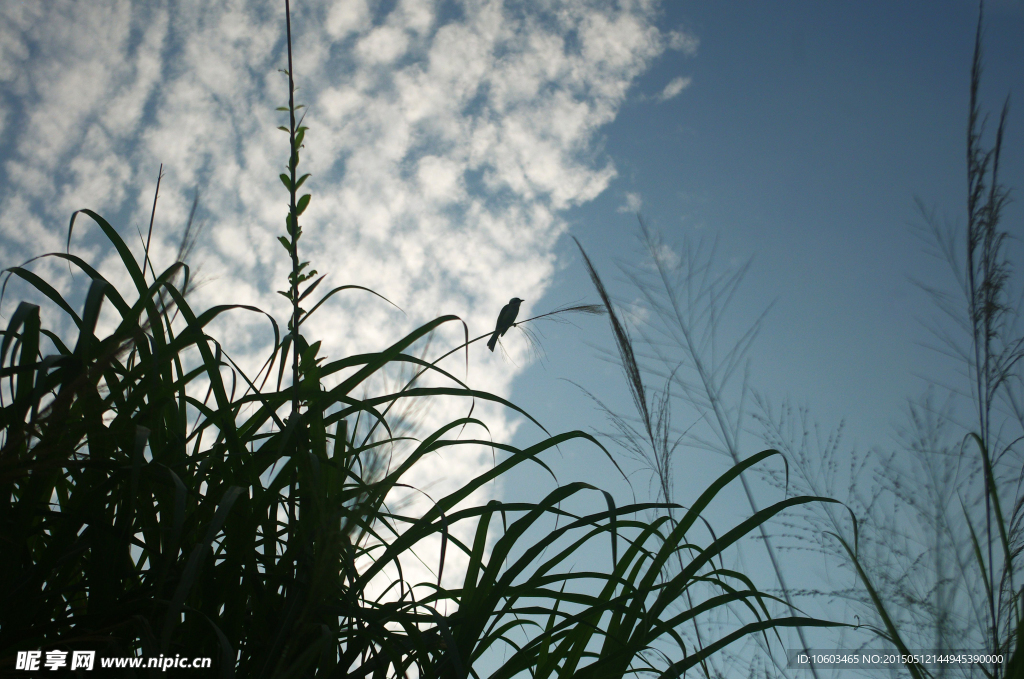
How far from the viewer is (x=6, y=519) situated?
815 millimetres

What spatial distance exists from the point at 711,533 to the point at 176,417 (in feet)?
2.86

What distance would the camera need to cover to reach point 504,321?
3.42 feet

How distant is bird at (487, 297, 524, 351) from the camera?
103 cm

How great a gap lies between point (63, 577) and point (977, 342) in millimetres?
1499

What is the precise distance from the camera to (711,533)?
0.90m

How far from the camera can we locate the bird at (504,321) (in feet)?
3.39

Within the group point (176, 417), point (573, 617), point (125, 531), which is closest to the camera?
point (125, 531)

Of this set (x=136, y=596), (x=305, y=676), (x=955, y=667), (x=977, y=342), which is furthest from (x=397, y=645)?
(x=977, y=342)

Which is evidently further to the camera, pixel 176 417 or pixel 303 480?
pixel 176 417

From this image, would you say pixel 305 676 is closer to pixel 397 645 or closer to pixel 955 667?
pixel 397 645

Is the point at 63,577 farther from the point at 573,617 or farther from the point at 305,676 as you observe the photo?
the point at 573,617

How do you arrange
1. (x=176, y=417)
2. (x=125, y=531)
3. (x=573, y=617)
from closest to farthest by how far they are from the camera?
(x=125, y=531) < (x=573, y=617) < (x=176, y=417)

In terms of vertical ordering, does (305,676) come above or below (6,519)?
below

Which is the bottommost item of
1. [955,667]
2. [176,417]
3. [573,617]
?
[955,667]
